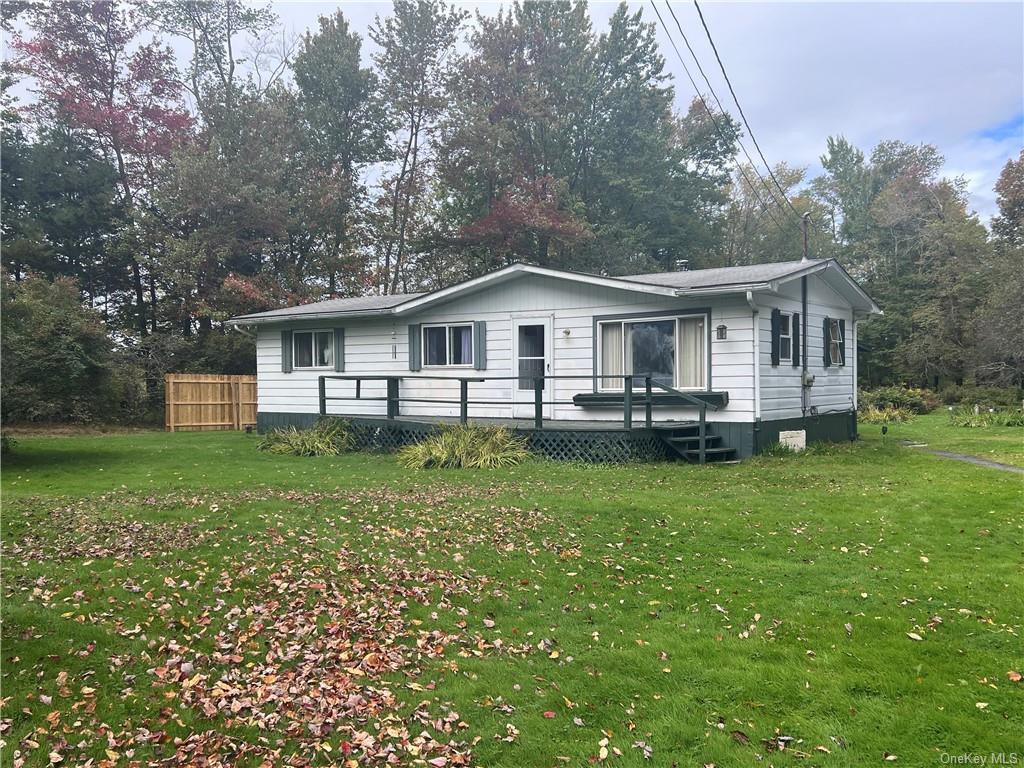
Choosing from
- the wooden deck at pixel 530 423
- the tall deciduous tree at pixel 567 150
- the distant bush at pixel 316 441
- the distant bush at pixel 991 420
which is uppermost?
the tall deciduous tree at pixel 567 150

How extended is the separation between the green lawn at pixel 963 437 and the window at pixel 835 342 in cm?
226

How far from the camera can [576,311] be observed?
12.8 meters

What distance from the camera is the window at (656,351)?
1180 cm

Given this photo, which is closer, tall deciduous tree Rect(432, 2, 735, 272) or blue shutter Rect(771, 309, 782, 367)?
blue shutter Rect(771, 309, 782, 367)

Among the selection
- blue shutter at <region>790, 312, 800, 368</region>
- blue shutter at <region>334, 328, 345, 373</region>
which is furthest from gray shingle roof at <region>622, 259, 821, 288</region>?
blue shutter at <region>334, 328, 345, 373</region>

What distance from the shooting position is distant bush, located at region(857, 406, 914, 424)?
20875mm

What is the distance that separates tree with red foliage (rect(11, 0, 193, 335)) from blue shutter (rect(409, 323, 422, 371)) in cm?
1334

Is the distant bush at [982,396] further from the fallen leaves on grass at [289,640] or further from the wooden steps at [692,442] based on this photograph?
the fallen leaves on grass at [289,640]

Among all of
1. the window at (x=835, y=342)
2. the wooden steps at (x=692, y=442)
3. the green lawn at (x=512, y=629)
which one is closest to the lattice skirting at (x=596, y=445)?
the wooden steps at (x=692, y=442)

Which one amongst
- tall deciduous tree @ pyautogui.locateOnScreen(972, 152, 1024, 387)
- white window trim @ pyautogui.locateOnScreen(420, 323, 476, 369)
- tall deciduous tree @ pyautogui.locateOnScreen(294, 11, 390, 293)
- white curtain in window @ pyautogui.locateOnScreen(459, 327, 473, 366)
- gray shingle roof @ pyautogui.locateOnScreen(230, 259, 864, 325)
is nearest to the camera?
gray shingle roof @ pyautogui.locateOnScreen(230, 259, 864, 325)

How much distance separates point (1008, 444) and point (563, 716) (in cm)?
1409

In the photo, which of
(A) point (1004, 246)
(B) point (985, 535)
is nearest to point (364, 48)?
(A) point (1004, 246)

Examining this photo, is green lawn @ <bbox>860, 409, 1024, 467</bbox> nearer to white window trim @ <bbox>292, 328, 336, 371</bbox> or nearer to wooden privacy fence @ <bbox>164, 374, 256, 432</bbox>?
white window trim @ <bbox>292, 328, 336, 371</bbox>

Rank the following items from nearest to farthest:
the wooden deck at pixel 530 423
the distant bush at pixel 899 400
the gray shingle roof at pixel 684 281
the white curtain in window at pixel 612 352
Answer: the gray shingle roof at pixel 684 281 < the wooden deck at pixel 530 423 < the white curtain in window at pixel 612 352 < the distant bush at pixel 899 400
